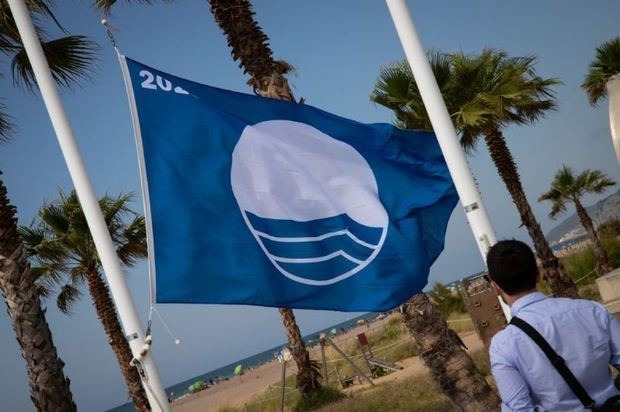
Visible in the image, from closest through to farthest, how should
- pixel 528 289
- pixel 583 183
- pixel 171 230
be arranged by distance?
pixel 528 289
pixel 171 230
pixel 583 183

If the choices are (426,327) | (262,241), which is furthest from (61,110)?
(426,327)

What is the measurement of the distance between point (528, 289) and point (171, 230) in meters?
2.53

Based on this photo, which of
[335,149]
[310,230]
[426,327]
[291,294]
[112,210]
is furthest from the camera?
[112,210]

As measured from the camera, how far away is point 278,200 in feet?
16.3

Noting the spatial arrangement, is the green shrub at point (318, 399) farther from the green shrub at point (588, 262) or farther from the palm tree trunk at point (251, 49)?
the green shrub at point (588, 262)

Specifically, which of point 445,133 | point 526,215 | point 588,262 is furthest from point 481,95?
point 588,262

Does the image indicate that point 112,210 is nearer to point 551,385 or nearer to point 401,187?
point 401,187

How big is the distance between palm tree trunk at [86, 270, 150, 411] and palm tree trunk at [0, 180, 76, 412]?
28.4 ft

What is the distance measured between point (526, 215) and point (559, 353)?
16.3 metres

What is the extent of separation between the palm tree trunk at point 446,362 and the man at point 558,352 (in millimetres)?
4862

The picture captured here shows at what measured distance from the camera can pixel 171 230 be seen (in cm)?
428

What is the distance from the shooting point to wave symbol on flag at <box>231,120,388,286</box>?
15.7 feet

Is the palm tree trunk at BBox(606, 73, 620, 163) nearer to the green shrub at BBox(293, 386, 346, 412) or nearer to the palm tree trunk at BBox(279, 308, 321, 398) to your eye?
the green shrub at BBox(293, 386, 346, 412)

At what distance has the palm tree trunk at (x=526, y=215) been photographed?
1689cm
